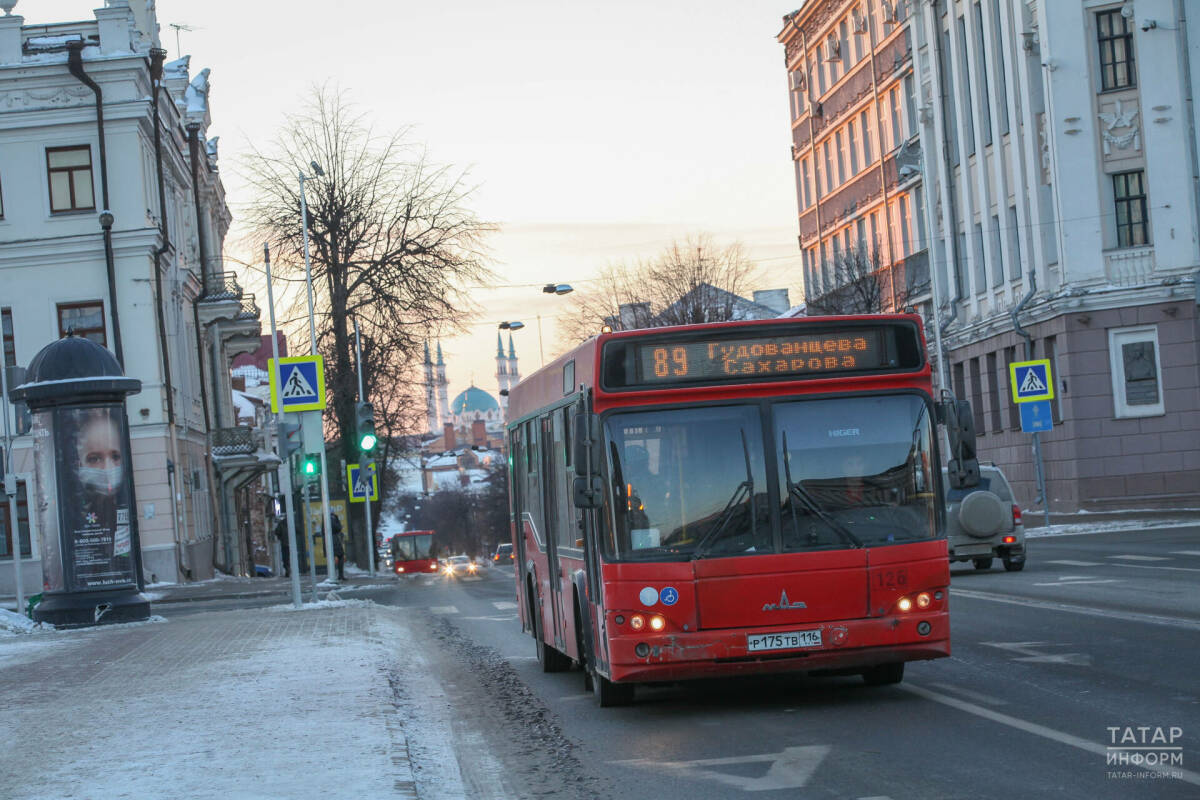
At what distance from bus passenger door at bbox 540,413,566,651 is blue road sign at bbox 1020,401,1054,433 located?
860 inches

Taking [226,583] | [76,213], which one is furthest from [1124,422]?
[76,213]

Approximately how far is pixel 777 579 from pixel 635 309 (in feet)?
179

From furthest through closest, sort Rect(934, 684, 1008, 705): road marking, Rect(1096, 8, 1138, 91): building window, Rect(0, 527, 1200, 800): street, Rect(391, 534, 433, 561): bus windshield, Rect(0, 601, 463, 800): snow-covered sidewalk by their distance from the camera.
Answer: Rect(391, 534, 433, 561): bus windshield → Rect(1096, 8, 1138, 91): building window → Rect(934, 684, 1008, 705): road marking → Rect(0, 601, 463, 800): snow-covered sidewalk → Rect(0, 527, 1200, 800): street

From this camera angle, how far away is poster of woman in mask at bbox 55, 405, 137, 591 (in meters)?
25.1

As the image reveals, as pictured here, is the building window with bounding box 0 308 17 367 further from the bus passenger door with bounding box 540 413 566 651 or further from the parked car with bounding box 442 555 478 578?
the bus passenger door with bounding box 540 413 566 651

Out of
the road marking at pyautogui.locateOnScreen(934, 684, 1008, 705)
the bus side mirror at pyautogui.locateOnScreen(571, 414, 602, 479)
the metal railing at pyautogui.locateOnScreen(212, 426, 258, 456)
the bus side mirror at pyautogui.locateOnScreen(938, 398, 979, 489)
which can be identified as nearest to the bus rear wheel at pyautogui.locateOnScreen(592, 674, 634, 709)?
the bus side mirror at pyautogui.locateOnScreen(571, 414, 602, 479)

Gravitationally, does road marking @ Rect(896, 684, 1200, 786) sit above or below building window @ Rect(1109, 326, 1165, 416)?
below

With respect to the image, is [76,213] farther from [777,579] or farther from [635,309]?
[777,579]

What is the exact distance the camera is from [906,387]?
1113 centimetres

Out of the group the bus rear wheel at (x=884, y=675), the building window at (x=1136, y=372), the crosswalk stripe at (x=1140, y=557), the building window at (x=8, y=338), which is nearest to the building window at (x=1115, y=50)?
the building window at (x=1136, y=372)

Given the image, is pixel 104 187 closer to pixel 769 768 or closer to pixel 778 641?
pixel 778 641

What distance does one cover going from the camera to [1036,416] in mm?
34219

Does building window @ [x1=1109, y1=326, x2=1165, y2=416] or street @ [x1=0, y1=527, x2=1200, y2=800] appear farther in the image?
building window @ [x1=1109, y1=326, x2=1165, y2=416]

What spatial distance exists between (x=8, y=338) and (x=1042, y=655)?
36.4m
